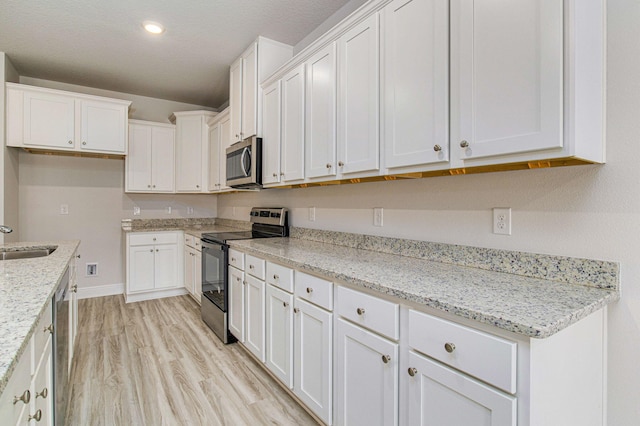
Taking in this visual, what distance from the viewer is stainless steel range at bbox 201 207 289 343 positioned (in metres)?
2.73

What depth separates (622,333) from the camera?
3.76ft

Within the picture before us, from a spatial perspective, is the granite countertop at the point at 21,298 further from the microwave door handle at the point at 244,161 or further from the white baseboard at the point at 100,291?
the white baseboard at the point at 100,291

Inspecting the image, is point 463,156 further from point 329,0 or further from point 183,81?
point 183,81

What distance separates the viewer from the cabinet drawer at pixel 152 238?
3.83 m

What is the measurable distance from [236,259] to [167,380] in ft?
3.03

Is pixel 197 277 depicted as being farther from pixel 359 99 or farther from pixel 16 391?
pixel 16 391

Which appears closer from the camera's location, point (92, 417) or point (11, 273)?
point (11, 273)

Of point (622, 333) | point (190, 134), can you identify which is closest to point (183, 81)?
point (190, 134)

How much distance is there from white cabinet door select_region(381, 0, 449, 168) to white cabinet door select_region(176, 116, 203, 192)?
3.25 meters

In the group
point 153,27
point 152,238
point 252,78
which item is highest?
point 153,27

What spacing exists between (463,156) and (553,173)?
0.37m

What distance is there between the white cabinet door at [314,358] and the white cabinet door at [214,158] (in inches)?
104

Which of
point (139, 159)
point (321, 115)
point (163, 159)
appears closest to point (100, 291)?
point (139, 159)

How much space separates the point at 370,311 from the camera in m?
1.33
